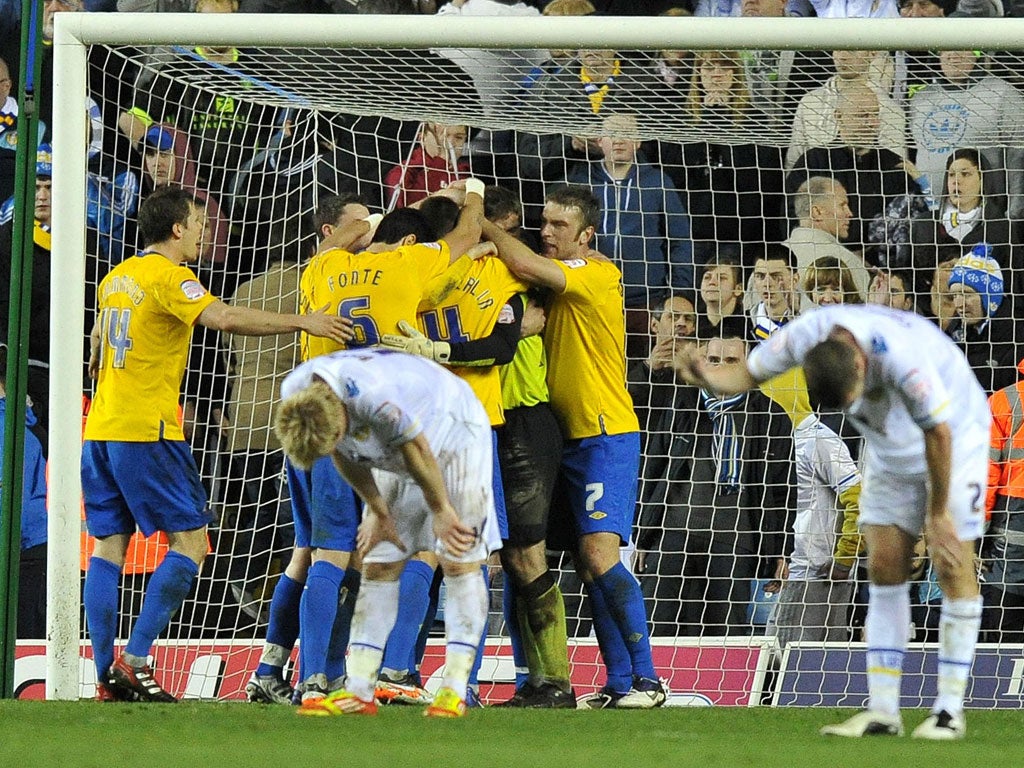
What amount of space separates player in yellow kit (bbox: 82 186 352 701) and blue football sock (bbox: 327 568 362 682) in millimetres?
609

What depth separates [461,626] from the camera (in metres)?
4.80

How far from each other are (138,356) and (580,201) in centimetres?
198

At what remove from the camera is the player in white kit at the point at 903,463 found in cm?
431

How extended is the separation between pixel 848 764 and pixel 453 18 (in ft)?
12.1

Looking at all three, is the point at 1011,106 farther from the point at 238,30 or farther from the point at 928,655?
the point at 238,30

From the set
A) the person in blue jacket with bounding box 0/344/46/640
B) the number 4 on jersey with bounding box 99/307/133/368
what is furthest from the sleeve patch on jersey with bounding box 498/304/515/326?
the person in blue jacket with bounding box 0/344/46/640

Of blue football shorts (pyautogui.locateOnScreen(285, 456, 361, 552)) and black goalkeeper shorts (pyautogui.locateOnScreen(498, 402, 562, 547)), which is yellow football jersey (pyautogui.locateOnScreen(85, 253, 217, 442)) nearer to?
blue football shorts (pyautogui.locateOnScreen(285, 456, 361, 552))

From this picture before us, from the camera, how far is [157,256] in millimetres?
6297

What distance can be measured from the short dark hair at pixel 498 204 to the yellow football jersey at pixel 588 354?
371 millimetres

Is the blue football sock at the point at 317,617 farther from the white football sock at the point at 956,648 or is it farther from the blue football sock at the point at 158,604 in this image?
the white football sock at the point at 956,648

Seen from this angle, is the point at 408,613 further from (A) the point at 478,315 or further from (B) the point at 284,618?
(A) the point at 478,315

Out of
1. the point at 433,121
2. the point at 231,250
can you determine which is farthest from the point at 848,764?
the point at 231,250

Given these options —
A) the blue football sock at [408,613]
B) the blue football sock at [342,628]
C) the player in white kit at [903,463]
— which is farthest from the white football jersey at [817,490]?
the player in white kit at [903,463]

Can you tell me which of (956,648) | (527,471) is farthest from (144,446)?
(956,648)
